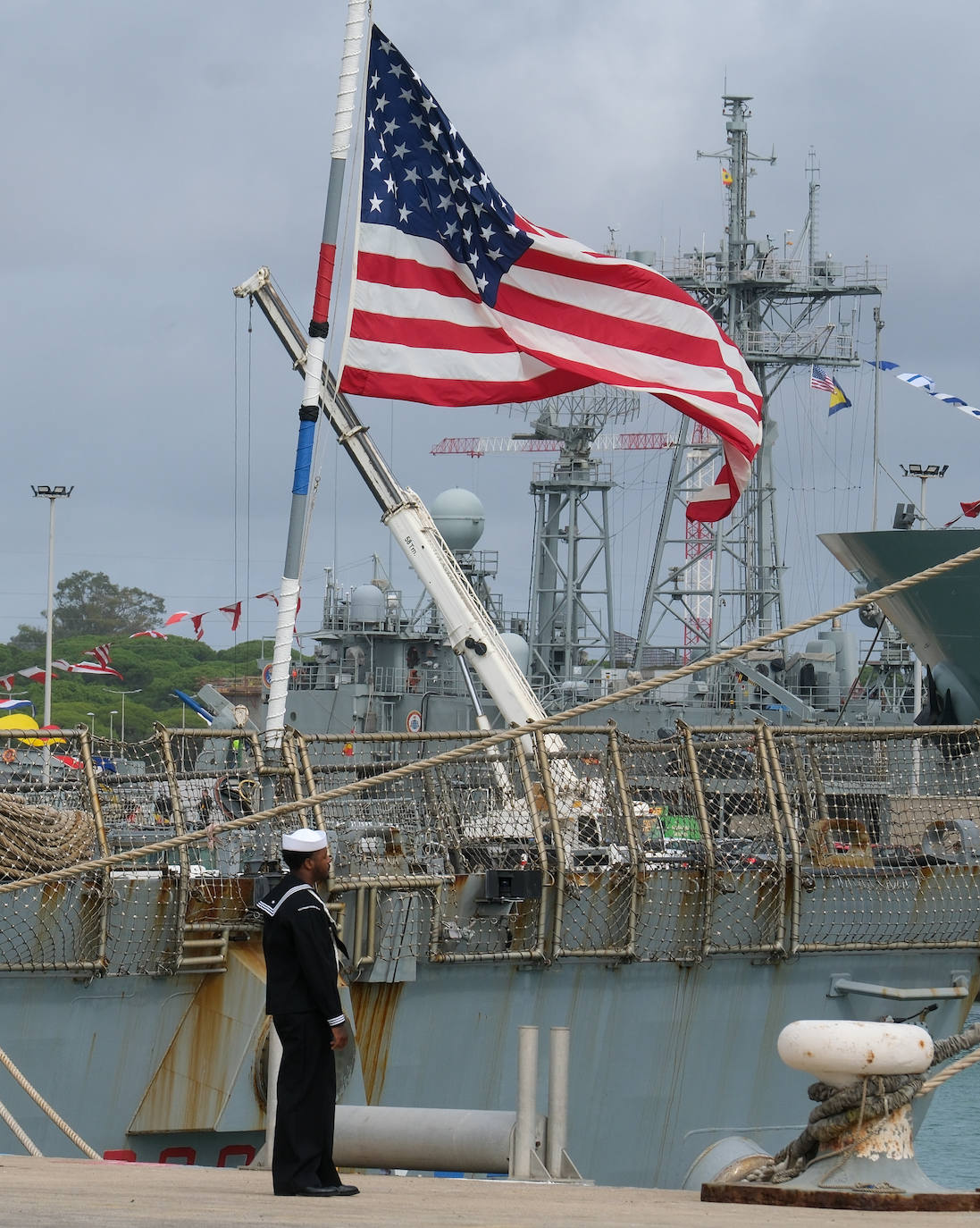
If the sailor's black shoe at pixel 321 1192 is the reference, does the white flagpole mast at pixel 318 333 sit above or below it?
above

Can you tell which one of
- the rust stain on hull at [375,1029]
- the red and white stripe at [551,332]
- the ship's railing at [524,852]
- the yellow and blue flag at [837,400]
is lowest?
the rust stain on hull at [375,1029]

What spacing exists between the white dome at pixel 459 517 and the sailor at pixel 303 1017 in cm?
3459

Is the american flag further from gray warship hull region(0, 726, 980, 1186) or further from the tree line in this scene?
the tree line

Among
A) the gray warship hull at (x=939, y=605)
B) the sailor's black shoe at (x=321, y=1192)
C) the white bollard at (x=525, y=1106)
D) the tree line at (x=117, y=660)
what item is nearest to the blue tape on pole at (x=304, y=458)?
the white bollard at (x=525, y=1106)

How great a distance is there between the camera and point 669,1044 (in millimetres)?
10133

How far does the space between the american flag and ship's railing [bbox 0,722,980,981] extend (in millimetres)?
3019

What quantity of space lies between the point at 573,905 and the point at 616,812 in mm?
674

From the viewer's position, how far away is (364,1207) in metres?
5.19

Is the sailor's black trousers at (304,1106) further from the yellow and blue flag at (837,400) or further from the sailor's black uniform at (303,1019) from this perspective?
the yellow and blue flag at (837,400)

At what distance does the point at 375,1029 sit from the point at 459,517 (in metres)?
31.8

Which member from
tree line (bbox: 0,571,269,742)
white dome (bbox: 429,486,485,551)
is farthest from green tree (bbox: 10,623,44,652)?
white dome (bbox: 429,486,485,551)

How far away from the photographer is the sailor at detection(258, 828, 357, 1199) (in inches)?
226

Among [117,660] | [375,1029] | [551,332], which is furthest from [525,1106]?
[117,660]

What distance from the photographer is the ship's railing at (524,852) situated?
9.04 m
